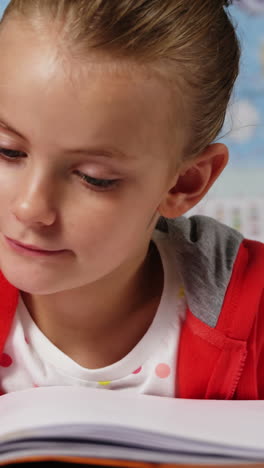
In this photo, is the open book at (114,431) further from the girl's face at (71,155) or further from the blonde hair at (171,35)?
the blonde hair at (171,35)

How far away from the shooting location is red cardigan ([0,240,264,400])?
729 millimetres

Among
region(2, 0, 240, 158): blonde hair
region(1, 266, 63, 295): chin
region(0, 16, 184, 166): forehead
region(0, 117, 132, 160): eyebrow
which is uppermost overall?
region(2, 0, 240, 158): blonde hair

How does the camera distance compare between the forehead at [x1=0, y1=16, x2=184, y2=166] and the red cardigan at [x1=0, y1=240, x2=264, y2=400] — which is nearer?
the forehead at [x1=0, y1=16, x2=184, y2=166]

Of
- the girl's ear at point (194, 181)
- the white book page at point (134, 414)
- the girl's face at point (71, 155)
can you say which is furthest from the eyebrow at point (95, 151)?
the white book page at point (134, 414)

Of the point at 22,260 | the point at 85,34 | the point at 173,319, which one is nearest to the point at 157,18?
the point at 85,34

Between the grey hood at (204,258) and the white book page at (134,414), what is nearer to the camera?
the white book page at (134,414)

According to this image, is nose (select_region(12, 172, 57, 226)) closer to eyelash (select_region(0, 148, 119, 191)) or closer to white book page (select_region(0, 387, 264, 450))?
eyelash (select_region(0, 148, 119, 191))

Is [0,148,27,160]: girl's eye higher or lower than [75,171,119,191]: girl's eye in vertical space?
higher

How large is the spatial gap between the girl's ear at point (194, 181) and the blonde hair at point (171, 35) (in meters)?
0.02

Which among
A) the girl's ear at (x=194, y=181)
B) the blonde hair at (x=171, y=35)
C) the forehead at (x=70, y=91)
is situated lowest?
the girl's ear at (x=194, y=181)

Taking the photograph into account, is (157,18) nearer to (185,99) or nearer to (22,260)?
(185,99)

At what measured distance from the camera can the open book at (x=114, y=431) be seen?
1.89 ft

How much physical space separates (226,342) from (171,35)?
337mm

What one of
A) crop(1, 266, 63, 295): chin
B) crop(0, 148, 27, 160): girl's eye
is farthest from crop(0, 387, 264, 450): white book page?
crop(0, 148, 27, 160): girl's eye
